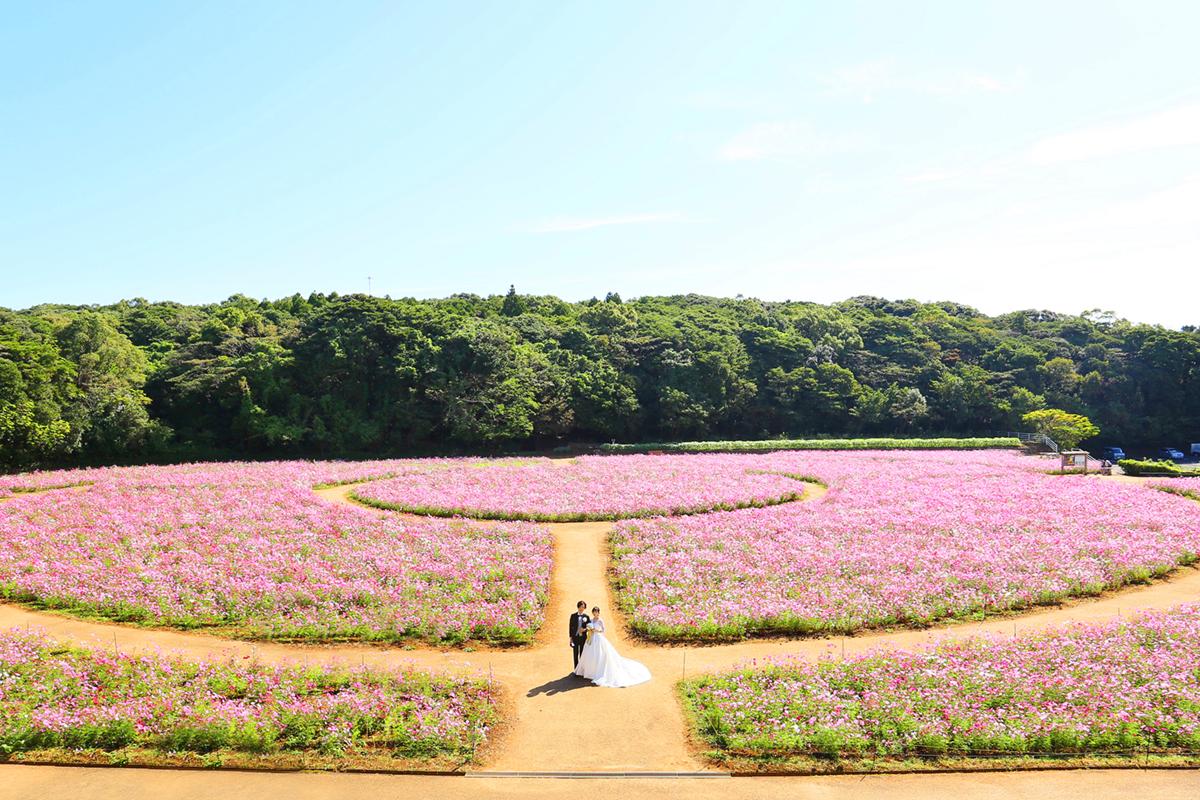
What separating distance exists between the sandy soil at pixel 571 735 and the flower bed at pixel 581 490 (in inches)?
358

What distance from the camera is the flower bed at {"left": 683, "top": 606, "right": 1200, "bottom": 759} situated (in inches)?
376

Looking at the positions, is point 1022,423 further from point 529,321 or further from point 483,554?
point 483,554

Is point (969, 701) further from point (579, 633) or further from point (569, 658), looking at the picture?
point (569, 658)

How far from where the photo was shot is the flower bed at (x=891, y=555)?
14.8m

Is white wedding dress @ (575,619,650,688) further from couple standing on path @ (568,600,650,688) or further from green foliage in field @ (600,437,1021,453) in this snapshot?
green foliage in field @ (600,437,1021,453)

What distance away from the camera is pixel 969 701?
10.5 m

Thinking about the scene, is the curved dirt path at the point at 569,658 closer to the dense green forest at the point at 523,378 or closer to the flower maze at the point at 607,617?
the flower maze at the point at 607,617

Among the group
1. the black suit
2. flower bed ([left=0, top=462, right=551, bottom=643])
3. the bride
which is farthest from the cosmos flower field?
the bride

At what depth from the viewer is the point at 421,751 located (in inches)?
376

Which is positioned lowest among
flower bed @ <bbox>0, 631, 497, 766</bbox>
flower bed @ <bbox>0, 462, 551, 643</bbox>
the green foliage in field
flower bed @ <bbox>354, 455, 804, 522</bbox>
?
flower bed @ <bbox>0, 631, 497, 766</bbox>

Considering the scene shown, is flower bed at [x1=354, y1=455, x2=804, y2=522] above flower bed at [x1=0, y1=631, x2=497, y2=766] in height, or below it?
above

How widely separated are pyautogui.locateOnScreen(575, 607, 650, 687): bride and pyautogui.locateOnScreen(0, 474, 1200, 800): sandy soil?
224mm

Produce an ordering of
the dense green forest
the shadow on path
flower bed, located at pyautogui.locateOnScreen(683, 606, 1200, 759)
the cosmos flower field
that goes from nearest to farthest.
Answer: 1. flower bed, located at pyautogui.locateOnScreen(683, 606, 1200, 759)
2. the shadow on path
3. the cosmos flower field
4. the dense green forest

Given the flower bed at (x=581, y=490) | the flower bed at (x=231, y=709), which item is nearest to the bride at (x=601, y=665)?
the flower bed at (x=231, y=709)
